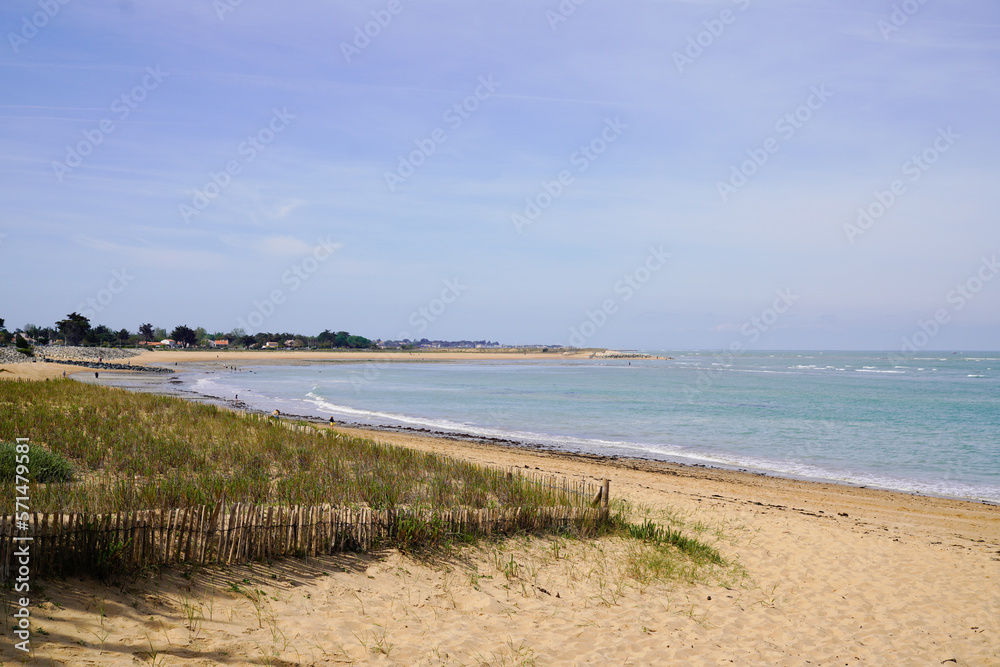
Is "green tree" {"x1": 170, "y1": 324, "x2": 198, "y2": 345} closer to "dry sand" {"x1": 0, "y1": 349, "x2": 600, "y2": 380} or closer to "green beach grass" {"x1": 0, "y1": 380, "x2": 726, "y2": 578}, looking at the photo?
"dry sand" {"x1": 0, "y1": 349, "x2": 600, "y2": 380}

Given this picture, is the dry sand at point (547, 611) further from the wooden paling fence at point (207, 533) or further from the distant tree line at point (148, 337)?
the distant tree line at point (148, 337)

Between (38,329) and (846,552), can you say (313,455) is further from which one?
(38,329)

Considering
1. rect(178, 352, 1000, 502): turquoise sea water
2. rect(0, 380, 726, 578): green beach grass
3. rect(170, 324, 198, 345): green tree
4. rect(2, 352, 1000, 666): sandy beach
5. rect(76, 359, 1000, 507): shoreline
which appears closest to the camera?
rect(2, 352, 1000, 666): sandy beach

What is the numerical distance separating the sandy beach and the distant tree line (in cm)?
8514

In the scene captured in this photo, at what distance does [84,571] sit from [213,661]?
186cm

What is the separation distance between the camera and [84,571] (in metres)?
5.69

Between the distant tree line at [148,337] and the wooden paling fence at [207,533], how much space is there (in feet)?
277

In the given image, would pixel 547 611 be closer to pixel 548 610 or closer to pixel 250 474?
pixel 548 610

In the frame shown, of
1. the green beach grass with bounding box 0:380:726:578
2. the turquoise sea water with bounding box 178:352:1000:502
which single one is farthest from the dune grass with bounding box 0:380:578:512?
the turquoise sea water with bounding box 178:352:1000:502

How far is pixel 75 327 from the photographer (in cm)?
10131

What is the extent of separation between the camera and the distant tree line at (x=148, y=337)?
101 m

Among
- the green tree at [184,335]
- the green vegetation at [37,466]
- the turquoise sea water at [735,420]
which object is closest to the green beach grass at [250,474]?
the green vegetation at [37,466]

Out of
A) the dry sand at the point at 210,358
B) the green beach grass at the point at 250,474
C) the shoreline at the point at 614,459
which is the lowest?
the shoreline at the point at 614,459

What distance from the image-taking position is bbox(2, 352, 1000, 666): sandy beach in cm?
517
